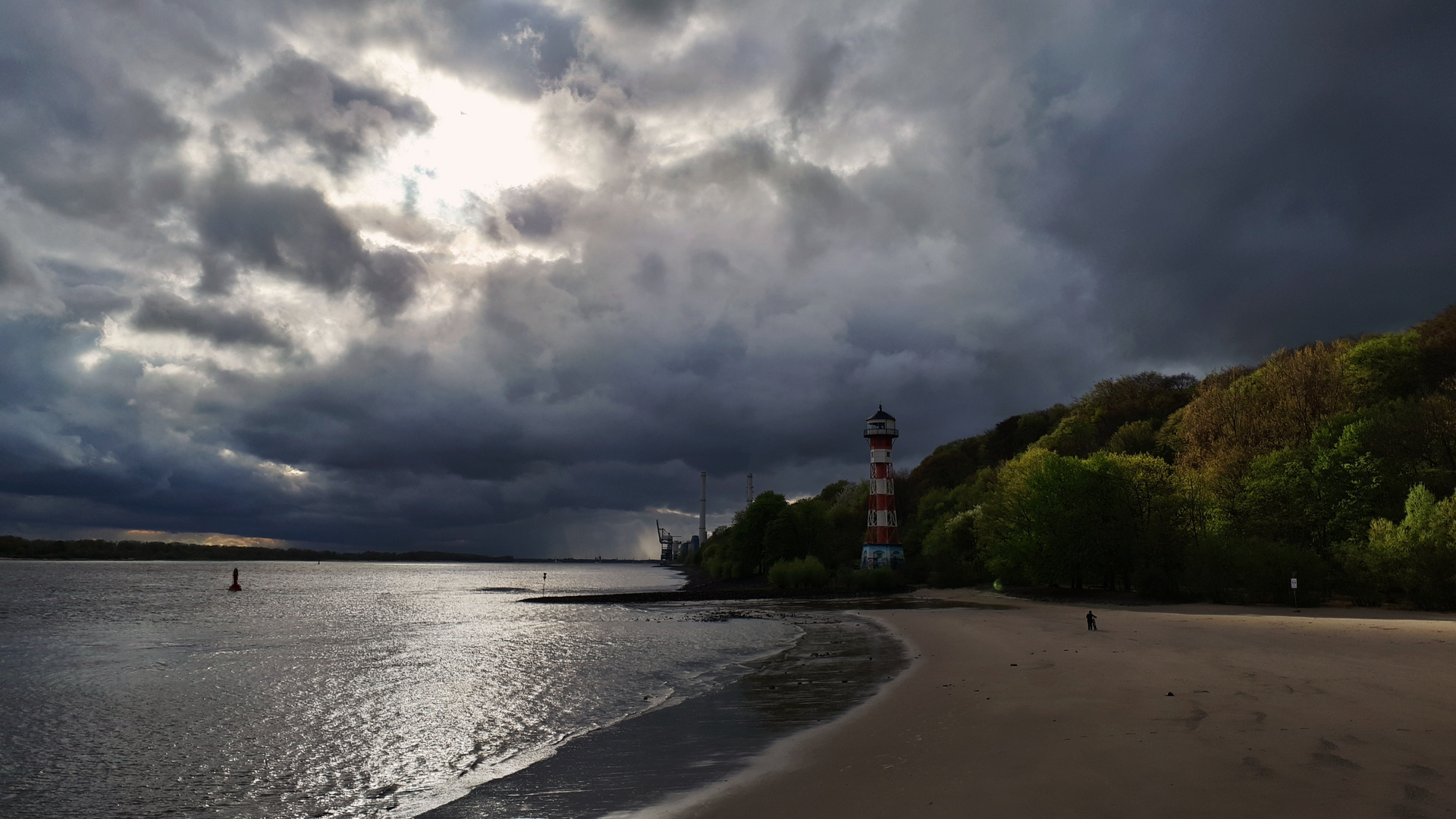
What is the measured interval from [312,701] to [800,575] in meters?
58.5

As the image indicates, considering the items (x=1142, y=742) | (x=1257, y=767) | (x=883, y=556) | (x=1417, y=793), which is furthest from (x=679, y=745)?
(x=883, y=556)

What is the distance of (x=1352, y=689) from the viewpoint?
12859 millimetres

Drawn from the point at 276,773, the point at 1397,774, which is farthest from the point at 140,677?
the point at 1397,774

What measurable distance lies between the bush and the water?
30.0 meters

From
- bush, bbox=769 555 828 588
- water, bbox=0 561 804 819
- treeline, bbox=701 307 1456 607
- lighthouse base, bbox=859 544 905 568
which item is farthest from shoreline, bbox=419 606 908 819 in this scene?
lighthouse base, bbox=859 544 905 568

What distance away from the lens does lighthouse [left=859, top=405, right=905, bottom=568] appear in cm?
7494

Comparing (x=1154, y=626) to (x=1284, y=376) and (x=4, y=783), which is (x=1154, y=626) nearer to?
(x=4, y=783)

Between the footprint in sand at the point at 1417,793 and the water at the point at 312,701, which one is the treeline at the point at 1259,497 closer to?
the water at the point at 312,701

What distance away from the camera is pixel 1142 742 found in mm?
10008

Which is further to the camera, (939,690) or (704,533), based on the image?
(704,533)

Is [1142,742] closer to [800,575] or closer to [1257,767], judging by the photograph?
[1257,767]

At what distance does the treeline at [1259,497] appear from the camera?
36688 millimetres

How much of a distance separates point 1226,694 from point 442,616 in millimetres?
49217

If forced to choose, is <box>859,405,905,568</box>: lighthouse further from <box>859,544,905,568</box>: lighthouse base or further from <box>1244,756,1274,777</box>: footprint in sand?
<box>1244,756,1274,777</box>: footprint in sand
